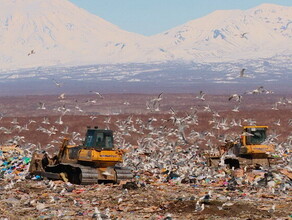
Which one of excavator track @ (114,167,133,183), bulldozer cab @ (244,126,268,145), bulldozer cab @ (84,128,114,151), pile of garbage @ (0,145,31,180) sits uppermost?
bulldozer cab @ (84,128,114,151)

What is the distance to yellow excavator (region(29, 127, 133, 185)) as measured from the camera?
20156 mm

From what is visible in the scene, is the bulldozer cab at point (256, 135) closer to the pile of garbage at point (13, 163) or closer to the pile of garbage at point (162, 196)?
the pile of garbage at point (162, 196)

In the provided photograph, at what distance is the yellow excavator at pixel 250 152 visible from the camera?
979 inches

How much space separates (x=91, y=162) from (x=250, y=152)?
7236 mm

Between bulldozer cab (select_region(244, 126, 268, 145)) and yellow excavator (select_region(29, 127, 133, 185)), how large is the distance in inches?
253

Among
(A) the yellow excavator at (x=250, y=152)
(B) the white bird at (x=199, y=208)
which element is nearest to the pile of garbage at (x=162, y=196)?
(B) the white bird at (x=199, y=208)

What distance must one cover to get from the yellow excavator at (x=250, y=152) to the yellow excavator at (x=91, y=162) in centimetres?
535

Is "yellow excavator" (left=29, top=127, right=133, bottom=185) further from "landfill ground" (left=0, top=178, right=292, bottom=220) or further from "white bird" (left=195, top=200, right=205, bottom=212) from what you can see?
"white bird" (left=195, top=200, right=205, bottom=212)

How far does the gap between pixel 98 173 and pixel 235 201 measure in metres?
5.99

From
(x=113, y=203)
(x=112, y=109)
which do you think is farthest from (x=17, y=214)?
(x=112, y=109)

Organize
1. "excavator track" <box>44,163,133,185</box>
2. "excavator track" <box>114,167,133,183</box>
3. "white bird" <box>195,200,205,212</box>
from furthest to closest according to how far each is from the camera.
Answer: "excavator track" <box>114,167,133,183</box> < "excavator track" <box>44,163,133,185</box> < "white bird" <box>195,200,205,212</box>

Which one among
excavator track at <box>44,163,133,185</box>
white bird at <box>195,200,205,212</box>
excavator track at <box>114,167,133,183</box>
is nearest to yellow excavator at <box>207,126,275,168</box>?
excavator track at <box>114,167,133,183</box>

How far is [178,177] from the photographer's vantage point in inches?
862

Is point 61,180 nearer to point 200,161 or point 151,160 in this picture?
point 151,160
